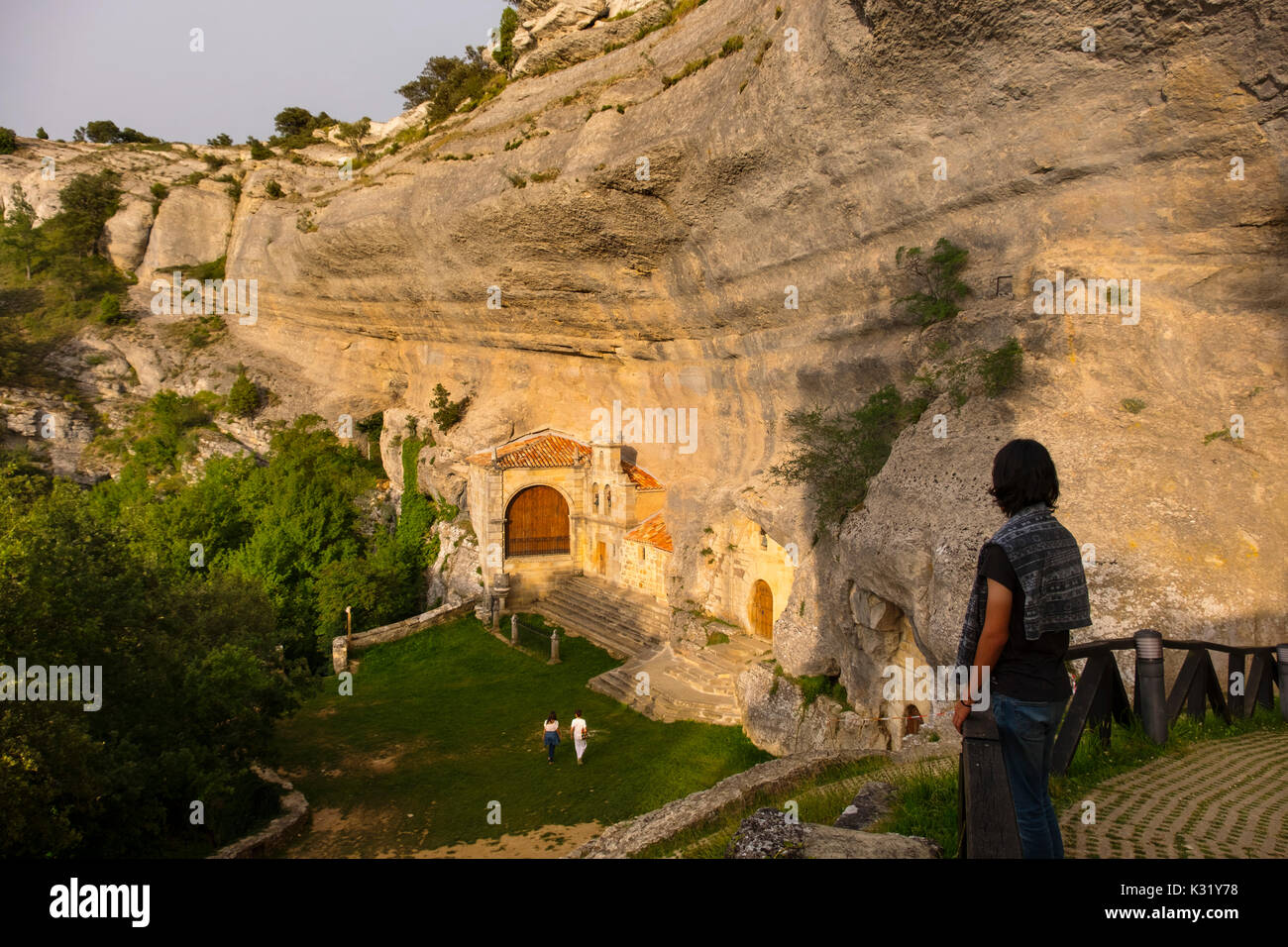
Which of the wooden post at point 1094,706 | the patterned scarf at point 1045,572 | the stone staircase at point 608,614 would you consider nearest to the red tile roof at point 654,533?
the stone staircase at point 608,614

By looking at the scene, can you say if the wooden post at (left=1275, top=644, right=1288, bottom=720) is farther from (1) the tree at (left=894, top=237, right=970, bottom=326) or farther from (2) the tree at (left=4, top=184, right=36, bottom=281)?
(2) the tree at (left=4, top=184, right=36, bottom=281)

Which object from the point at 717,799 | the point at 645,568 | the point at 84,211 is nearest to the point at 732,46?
the point at 645,568

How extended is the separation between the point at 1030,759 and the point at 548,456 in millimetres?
22888

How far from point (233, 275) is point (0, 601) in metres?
34.9

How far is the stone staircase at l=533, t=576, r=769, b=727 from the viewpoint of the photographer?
1620 centimetres

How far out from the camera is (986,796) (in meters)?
2.76

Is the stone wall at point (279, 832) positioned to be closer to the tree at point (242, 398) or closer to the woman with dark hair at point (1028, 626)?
the woman with dark hair at point (1028, 626)

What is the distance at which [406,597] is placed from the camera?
2636 centimetres

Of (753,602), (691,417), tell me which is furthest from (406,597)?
(753,602)

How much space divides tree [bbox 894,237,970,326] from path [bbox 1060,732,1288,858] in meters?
7.85

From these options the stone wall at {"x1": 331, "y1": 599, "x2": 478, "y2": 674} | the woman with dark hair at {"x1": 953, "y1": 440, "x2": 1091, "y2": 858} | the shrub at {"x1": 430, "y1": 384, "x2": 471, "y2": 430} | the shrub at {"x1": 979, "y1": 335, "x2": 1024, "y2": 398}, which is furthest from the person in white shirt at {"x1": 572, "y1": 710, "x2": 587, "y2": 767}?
the shrub at {"x1": 430, "y1": 384, "x2": 471, "y2": 430}

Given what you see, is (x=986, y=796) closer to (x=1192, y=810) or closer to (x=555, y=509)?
(x=1192, y=810)

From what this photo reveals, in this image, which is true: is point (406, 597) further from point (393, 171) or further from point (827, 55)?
point (827, 55)

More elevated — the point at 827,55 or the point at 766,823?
the point at 827,55
